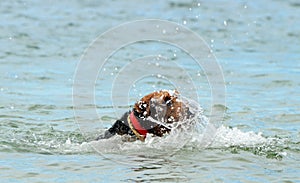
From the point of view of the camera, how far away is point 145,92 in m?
11.2

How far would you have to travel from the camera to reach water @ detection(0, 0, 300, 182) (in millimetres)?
7066

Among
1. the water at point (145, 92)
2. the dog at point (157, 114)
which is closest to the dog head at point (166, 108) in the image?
the dog at point (157, 114)

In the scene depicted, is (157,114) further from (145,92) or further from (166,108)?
(145,92)

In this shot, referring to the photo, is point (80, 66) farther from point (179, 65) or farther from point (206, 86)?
point (206, 86)

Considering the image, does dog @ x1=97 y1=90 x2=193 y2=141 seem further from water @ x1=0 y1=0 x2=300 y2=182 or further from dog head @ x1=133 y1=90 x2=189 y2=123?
water @ x1=0 y1=0 x2=300 y2=182

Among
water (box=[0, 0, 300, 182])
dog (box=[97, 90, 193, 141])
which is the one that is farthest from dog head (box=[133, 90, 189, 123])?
water (box=[0, 0, 300, 182])

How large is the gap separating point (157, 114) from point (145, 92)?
4.02 meters

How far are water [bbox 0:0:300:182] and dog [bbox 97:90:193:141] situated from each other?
242 mm

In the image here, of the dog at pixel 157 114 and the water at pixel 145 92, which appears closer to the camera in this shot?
the water at pixel 145 92

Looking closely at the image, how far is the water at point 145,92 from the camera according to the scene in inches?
278

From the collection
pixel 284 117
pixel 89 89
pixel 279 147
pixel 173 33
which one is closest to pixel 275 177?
pixel 279 147

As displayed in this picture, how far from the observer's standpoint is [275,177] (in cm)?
679

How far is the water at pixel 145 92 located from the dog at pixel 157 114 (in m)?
0.24

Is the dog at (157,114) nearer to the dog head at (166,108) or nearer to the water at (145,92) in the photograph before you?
the dog head at (166,108)
